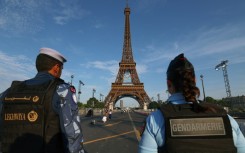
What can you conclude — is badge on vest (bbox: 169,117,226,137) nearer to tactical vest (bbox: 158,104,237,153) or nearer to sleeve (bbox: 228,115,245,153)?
tactical vest (bbox: 158,104,237,153)

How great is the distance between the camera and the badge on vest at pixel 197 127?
182 cm

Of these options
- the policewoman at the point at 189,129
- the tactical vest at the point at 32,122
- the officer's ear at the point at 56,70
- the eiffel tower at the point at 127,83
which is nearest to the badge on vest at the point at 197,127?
the policewoman at the point at 189,129

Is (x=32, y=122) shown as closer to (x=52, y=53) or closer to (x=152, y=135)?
(x=52, y=53)

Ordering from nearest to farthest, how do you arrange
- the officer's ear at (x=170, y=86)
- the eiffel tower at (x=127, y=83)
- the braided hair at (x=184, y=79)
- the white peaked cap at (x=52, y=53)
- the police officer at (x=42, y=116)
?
the braided hair at (x=184, y=79)
the officer's ear at (x=170, y=86)
the police officer at (x=42, y=116)
the white peaked cap at (x=52, y=53)
the eiffel tower at (x=127, y=83)

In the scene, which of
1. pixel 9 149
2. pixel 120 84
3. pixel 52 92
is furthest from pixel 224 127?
pixel 120 84

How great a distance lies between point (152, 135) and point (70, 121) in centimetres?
84

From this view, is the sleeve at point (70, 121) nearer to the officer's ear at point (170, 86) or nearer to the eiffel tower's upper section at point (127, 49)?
the officer's ear at point (170, 86)

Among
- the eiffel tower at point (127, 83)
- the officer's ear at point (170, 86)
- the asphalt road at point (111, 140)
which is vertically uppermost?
the eiffel tower at point (127, 83)

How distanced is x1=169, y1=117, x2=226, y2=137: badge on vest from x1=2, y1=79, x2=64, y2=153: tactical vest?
45.4 inches

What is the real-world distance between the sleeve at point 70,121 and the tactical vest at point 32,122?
0.37ft

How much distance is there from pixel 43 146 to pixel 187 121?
4.66 ft

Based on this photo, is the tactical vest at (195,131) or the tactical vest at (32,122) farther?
the tactical vest at (32,122)

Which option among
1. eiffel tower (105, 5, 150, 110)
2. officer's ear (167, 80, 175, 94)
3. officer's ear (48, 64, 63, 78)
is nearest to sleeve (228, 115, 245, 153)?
officer's ear (167, 80, 175, 94)

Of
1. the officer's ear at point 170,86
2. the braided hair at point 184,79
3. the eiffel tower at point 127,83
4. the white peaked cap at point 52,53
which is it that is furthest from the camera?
the eiffel tower at point 127,83
